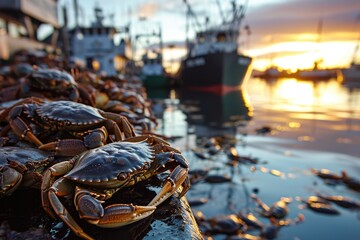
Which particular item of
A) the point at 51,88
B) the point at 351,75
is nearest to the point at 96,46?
the point at 51,88

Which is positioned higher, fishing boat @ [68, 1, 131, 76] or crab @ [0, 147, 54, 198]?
fishing boat @ [68, 1, 131, 76]

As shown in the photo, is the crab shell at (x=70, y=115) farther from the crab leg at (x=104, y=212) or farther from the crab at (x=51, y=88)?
the crab at (x=51, y=88)

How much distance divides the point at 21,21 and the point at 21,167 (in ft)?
73.5

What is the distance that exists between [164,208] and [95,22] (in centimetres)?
3809

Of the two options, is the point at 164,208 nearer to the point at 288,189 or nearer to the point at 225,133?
the point at 288,189

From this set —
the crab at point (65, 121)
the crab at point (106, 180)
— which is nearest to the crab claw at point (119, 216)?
the crab at point (106, 180)

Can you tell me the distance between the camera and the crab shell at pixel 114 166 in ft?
5.65

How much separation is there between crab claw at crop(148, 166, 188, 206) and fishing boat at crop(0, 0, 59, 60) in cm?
1419

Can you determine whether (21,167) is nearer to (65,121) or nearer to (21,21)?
(65,121)

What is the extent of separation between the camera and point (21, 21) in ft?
65.3

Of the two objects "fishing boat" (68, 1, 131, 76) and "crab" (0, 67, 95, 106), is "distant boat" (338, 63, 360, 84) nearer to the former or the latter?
"fishing boat" (68, 1, 131, 76)

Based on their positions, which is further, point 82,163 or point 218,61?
point 218,61

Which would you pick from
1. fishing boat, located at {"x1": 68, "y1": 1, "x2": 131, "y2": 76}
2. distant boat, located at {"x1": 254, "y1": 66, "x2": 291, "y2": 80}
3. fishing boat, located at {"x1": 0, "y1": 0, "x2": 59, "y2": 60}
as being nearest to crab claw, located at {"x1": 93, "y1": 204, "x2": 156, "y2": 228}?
fishing boat, located at {"x1": 0, "y1": 0, "x2": 59, "y2": 60}

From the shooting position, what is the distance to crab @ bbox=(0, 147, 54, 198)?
72.4 inches
